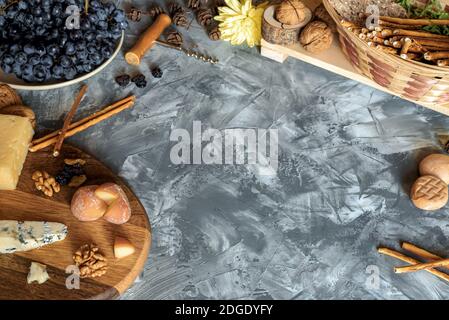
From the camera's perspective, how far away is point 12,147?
3.73 ft

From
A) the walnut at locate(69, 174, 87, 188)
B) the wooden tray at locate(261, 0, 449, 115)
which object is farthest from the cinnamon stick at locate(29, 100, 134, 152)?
the wooden tray at locate(261, 0, 449, 115)

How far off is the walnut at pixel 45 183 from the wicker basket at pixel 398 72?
69 centimetres

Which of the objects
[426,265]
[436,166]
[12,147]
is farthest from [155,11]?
[426,265]

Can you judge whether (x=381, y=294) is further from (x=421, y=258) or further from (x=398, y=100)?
(x=398, y=100)

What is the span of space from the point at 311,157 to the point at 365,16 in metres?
0.33

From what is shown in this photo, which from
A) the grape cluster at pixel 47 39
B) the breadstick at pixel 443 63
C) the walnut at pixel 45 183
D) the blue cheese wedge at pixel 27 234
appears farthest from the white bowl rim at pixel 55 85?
the breadstick at pixel 443 63

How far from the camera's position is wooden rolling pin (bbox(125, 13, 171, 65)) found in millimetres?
1373

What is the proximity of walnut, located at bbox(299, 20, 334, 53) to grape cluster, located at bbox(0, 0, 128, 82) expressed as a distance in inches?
18.6

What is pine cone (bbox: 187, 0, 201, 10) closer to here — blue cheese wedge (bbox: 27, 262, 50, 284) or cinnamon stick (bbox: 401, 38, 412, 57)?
cinnamon stick (bbox: 401, 38, 412, 57)

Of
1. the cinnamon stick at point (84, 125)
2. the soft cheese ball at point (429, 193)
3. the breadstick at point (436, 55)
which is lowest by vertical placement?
the soft cheese ball at point (429, 193)

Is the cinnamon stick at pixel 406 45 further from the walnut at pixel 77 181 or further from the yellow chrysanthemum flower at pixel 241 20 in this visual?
the walnut at pixel 77 181

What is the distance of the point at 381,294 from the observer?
1.05 meters

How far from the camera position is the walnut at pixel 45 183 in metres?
1.15

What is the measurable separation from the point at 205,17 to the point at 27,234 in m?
0.73
